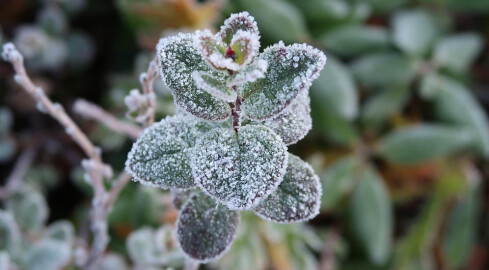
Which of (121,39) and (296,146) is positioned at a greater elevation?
(121,39)

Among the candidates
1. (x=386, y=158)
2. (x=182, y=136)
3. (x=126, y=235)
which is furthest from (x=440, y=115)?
(x=182, y=136)

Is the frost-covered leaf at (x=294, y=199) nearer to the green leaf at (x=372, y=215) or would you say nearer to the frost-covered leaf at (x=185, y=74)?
the frost-covered leaf at (x=185, y=74)

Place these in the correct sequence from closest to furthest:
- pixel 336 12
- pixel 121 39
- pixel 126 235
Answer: pixel 126 235 < pixel 336 12 < pixel 121 39

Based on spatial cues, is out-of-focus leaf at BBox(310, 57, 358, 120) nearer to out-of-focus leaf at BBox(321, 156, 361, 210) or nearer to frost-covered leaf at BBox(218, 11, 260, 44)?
out-of-focus leaf at BBox(321, 156, 361, 210)

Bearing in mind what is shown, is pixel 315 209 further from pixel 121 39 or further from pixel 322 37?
pixel 121 39

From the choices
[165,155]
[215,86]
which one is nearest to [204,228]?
[165,155]

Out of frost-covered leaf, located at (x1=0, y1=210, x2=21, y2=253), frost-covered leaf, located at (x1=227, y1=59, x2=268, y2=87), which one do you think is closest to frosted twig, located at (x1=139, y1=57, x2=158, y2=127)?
frost-covered leaf, located at (x1=227, y1=59, x2=268, y2=87)
